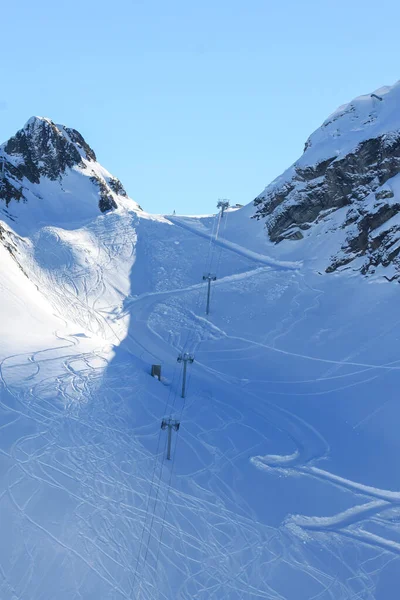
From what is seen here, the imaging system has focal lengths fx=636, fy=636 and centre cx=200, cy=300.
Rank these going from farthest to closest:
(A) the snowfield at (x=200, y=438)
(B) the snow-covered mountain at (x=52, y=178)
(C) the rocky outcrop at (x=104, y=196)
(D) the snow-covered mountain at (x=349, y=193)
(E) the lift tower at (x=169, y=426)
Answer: (C) the rocky outcrop at (x=104, y=196), (B) the snow-covered mountain at (x=52, y=178), (D) the snow-covered mountain at (x=349, y=193), (E) the lift tower at (x=169, y=426), (A) the snowfield at (x=200, y=438)

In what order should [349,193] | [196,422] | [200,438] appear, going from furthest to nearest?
[349,193], [196,422], [200,438]

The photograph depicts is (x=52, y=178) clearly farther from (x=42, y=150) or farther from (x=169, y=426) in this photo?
(x=169, y=426)

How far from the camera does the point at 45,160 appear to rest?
58562 mm

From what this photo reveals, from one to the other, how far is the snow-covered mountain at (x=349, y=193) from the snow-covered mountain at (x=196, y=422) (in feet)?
2.70

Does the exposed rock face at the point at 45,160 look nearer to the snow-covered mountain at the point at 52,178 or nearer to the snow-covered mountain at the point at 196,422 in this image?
the snow-covered mountain at the point at 52,178

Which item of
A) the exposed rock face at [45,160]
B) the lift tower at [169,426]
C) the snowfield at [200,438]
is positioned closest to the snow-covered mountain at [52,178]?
the exposed rock face at [45,160]

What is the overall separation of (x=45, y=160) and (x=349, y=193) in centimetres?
2796

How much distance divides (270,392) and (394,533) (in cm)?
1145

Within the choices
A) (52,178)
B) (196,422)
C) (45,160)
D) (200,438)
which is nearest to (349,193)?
(52,178)

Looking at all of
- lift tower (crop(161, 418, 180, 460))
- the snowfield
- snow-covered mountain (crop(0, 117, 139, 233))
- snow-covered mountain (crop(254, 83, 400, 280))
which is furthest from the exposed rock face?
lift tower (crop(161, 418, 180, 460))

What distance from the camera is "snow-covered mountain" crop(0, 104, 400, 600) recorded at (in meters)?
16.5

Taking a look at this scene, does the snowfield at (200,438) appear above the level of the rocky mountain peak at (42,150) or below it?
below

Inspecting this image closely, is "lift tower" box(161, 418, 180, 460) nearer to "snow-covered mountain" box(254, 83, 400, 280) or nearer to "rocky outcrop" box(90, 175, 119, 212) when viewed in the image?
"snow-covered mountain" box(254, 83, 400, 280)

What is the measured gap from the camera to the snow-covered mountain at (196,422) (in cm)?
1655
